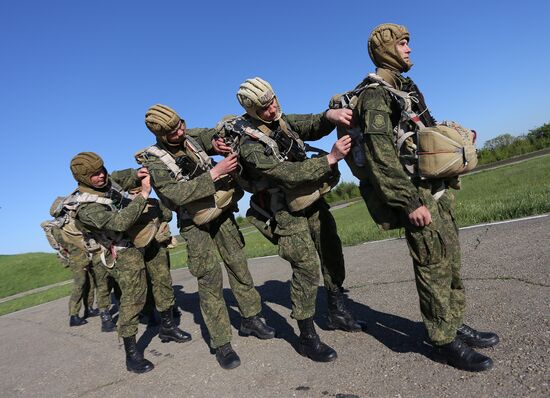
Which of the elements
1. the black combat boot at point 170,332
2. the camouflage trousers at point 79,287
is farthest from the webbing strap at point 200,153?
the camouflage trousers at point 79,287

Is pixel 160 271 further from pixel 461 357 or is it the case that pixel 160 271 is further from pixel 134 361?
pixel 461 357

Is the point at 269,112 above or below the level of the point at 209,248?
above

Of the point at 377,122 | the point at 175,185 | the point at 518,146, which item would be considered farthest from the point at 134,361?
the point at 518,146

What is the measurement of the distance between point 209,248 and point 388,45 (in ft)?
8.07

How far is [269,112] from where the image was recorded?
3.54 m

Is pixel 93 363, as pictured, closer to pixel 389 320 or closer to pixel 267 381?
pixel 267 381

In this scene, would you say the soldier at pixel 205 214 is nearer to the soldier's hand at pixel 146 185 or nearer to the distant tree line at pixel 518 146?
the soldier's hand at pixel 146 185

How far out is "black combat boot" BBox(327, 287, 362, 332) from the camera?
3.79 meters

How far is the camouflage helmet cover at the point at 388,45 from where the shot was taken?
2896mm

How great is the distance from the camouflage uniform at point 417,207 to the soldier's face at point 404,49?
0.43 ft

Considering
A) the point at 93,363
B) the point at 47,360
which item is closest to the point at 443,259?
the point at 93,363

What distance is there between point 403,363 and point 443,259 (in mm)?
794

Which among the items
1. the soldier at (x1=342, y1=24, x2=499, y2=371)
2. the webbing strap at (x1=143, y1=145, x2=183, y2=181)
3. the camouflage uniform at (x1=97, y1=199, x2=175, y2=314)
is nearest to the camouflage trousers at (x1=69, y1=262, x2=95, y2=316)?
the camouflage uniform at (x1=97, y1=199, x2=175, y2=314)

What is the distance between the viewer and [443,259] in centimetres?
283
